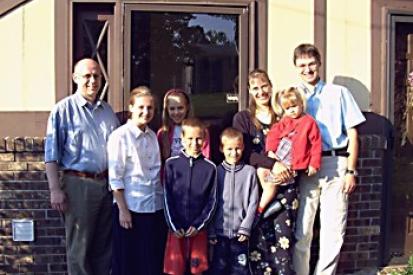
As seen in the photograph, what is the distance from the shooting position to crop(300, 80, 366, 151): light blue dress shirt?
483 cm

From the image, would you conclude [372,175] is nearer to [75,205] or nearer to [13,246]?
[75,205]

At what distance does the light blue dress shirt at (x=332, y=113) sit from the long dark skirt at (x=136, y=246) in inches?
58.8

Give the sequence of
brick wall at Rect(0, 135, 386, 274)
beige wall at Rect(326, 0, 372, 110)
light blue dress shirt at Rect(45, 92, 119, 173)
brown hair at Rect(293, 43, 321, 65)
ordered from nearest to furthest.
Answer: light blue dress shirt at Rect(45, 92, 119, 173) → brown hair at Rect(293, 43, 321, 65) → brick wall at Rect(0, 135, 386, 274) → beige wall at Rect(326, 0, 372, 110)

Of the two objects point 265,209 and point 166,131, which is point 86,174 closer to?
point 166,131

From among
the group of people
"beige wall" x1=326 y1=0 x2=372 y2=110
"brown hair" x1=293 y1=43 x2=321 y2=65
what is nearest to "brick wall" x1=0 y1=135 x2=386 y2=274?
the group of people

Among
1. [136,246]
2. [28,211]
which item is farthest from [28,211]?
[136,246]

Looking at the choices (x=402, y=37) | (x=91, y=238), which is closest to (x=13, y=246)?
(x=91, y=238)

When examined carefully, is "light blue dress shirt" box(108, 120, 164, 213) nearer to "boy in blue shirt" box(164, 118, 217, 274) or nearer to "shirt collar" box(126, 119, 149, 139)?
"shirt collar" box(126, 119, 149, 139)

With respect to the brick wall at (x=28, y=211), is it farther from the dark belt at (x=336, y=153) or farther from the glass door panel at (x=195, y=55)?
the dark belt at (x=336, y=153)

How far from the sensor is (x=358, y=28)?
557 centimetres

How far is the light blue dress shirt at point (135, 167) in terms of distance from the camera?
4.33 meters

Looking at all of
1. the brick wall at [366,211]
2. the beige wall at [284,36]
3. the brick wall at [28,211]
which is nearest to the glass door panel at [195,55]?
the beige wall at [284,36]

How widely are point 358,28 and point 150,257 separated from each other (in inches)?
112

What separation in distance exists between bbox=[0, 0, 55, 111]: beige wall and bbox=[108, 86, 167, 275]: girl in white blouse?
3.80 ft
